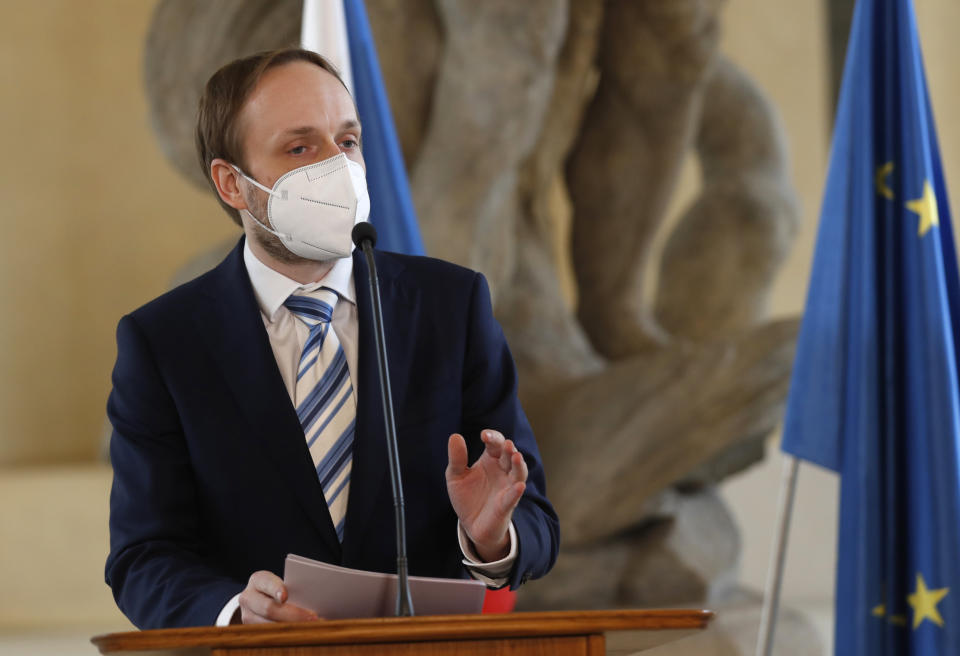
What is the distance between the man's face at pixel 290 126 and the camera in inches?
71.4

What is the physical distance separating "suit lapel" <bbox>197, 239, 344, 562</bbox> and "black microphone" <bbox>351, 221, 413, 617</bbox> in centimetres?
23

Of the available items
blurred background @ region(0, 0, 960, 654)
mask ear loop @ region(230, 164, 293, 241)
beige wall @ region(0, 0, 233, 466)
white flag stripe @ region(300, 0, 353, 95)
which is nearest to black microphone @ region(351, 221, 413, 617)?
mask ear loop @ region(230, 164, 293, 241)

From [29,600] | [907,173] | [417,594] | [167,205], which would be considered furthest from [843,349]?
[167,205]

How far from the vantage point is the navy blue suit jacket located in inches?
67.7

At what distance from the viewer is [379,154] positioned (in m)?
3.30

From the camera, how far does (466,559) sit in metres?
1.60

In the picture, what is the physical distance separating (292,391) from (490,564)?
0.42 metres

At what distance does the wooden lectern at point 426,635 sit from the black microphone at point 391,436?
0.12 meters

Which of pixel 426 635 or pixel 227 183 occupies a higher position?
pixel 227 183

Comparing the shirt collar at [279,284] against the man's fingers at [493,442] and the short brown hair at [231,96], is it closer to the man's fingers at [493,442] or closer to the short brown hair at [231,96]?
the short brown hair at [231,96]

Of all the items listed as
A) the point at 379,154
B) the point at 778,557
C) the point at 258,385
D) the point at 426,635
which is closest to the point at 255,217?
the point at 258,385

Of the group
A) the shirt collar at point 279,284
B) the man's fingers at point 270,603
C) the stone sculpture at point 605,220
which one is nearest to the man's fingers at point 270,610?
the man's fingers at point 270,603

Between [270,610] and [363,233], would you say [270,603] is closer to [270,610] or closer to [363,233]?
[270,610]

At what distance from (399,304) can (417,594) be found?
58 centimetres
